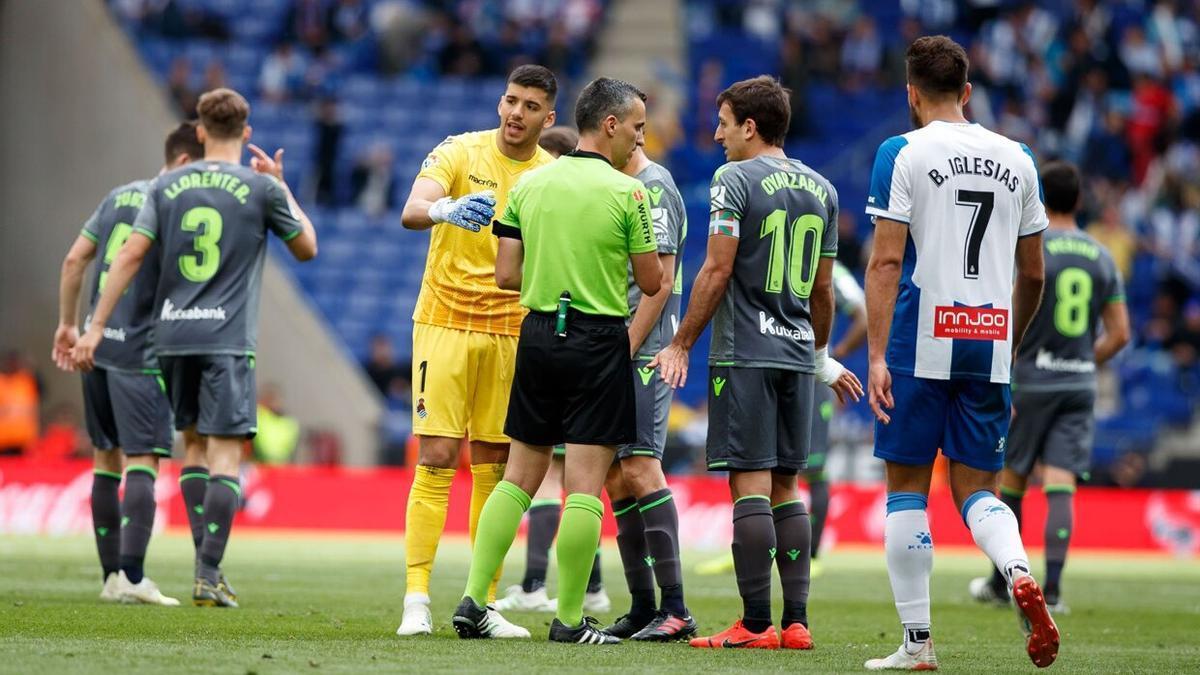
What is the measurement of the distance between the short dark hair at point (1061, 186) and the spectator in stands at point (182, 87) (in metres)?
15.3

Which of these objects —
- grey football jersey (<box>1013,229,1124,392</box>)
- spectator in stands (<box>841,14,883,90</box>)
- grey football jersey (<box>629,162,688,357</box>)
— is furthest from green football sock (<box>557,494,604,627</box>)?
spectator in stands (<box>841,14,883,90</box>)

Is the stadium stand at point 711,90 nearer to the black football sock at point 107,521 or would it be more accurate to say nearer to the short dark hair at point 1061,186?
the short dark hair at point 1061,186

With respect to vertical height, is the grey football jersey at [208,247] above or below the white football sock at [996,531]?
above

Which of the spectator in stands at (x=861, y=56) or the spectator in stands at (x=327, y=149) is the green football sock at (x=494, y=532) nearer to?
the spectator in stands at (x=327, y=149)

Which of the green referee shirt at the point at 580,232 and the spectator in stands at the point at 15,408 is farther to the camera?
the spectator in stands at the point at 15,408

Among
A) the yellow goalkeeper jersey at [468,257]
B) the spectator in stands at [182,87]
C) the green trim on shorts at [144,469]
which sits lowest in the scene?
the green trim on shorts at [144,469]

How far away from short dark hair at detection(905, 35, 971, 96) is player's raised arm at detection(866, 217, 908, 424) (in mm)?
596

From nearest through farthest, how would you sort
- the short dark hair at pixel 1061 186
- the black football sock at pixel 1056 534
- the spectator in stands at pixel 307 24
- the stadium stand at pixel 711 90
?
the black football sock at pixel 1056 534 → the short dark hair at pixel 1061 186 → the stadium stand at pixel 711 90 → the spectator in stands at pixel 307 24

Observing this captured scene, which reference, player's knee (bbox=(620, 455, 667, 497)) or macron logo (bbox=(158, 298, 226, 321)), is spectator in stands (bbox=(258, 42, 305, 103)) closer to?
macron logo (bbox=(158, 298, 226, 321))

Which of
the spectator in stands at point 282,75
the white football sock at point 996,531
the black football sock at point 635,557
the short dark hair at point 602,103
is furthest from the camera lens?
the spectator in stands at point 282,75

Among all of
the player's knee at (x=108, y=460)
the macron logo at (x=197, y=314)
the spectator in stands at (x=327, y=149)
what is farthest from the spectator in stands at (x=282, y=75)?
the macron logo at (x=197, y=314)

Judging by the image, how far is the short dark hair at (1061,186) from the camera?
11172 millimetres

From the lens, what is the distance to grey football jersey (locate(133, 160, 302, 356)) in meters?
9.45

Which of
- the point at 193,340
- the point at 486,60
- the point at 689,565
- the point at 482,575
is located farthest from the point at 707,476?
the point at 482,575
